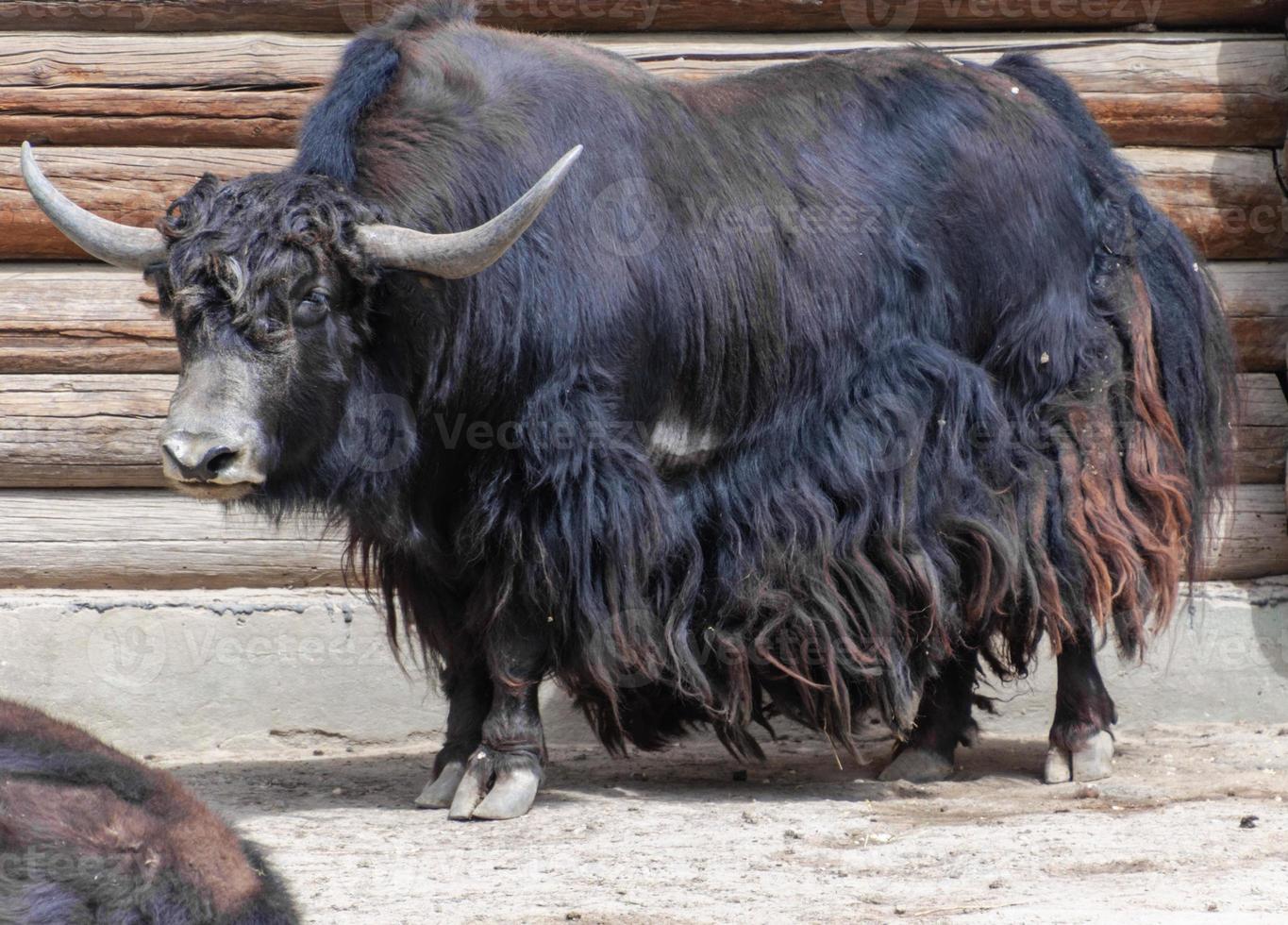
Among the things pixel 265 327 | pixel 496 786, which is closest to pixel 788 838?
pixel 496 786

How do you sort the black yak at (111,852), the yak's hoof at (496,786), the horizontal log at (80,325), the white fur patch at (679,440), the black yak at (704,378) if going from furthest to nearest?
the horizontal log at (80,325) → the white fur patch at (679,440) → the yak's hoof at (496,786) → the black yak at (704,378) → the black yak at (111,852)

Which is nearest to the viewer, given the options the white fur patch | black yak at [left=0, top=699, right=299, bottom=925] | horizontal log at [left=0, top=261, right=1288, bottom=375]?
black yak at [left=0, top=699, right=299, bottom=925]

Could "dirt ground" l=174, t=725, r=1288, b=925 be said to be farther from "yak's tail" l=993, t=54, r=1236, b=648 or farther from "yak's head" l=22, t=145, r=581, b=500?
"yak's head" l=22, t=145, r=581, b=500

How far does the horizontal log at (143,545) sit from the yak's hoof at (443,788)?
1038 millimetres

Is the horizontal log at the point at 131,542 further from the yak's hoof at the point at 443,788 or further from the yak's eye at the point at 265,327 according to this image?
the yak's eye at the point at 265,327

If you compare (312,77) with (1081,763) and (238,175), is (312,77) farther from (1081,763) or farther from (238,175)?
(1081,763)

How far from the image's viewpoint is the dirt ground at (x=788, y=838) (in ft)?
10.2

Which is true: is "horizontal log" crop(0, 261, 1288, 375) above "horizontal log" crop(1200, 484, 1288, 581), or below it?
above

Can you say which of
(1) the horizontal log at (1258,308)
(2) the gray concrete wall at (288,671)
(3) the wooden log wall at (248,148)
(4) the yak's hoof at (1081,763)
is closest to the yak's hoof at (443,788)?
(2) the gray concrete wall at (288,671)

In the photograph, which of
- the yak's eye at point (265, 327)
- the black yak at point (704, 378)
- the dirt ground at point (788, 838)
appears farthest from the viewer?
the black yak at point (704, 378)

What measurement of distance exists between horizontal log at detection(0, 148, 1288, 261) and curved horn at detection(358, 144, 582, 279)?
54.9 inches

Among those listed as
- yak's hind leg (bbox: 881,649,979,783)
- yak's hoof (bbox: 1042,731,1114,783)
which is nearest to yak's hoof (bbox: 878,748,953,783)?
yak's hind leg (bbox: 881,649,979,783)

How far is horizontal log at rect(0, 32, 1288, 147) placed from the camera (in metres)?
4.86

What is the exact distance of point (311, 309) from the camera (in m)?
3.65
